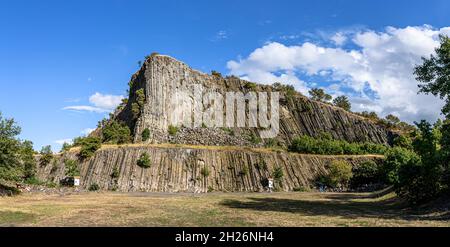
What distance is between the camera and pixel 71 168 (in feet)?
219

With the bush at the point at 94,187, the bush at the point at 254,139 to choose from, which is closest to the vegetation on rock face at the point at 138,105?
the bush at the point at 94,187

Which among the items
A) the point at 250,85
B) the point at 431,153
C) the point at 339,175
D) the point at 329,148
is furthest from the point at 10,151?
the point at 250,85

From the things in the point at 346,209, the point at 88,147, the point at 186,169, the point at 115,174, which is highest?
the point at 88,147

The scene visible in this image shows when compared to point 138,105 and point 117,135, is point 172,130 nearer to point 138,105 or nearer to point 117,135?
point 138,105

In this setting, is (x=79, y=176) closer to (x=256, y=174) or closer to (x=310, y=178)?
(x=256, y=174)

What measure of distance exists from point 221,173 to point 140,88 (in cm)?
3700

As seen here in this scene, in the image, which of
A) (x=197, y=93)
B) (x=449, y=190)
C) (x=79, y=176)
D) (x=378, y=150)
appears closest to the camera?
(x=449, y=190)

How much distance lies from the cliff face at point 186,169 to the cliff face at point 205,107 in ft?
46.5

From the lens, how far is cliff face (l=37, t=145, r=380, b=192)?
66375 millimetres

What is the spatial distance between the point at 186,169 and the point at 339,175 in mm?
29413

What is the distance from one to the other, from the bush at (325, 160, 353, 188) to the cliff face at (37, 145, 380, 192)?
7.73ft

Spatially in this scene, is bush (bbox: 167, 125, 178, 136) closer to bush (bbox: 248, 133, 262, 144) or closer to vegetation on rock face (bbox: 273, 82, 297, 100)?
bush (bbox: 248, 133, 262, 144)
